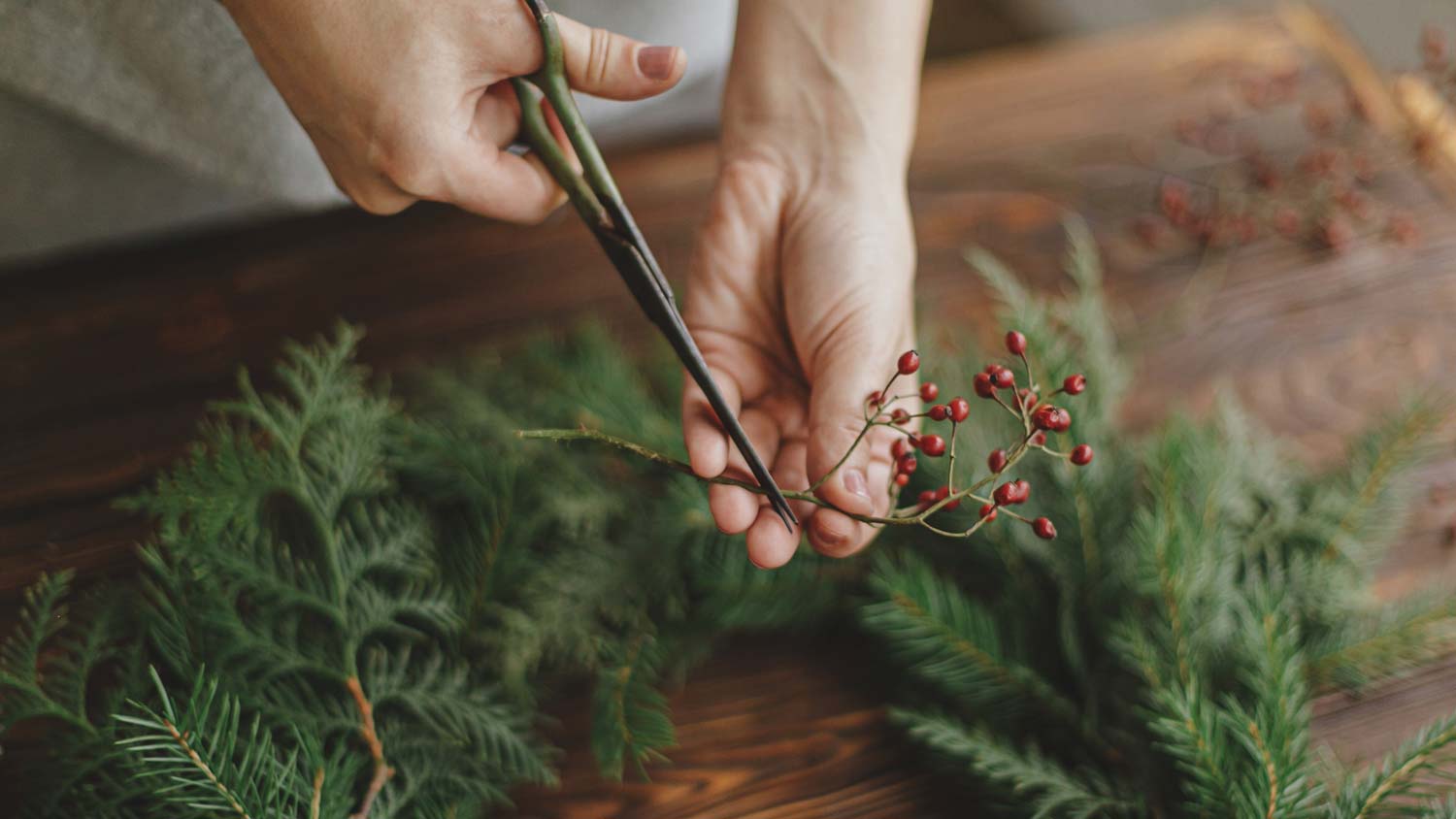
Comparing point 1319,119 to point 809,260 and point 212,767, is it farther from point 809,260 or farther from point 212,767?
point 212,767

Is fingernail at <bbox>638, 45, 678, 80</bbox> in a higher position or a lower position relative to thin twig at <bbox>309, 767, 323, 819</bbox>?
higher

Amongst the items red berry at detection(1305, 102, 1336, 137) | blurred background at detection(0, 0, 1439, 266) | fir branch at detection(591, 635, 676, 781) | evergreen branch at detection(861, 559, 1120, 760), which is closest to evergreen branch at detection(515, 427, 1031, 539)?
evergreen branch at detection(861, 559, 1120, 760)

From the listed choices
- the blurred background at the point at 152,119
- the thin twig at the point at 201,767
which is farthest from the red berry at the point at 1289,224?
the thin twig at the point at 201,767

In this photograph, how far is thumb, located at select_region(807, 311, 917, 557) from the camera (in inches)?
26.9

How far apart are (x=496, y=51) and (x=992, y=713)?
666 millimetres

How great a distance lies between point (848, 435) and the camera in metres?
0.69

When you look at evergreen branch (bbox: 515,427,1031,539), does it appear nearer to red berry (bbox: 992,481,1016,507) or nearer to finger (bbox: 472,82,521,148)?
red berry (bbox: 992,481,1016,507)

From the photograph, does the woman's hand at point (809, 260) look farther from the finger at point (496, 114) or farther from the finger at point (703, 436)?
the finger at point (496, 114)

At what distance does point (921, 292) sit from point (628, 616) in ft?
1.87

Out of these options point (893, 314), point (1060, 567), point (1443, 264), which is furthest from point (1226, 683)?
point (1443, 264)

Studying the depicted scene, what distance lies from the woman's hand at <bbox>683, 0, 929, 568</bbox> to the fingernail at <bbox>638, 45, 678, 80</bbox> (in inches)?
5.7

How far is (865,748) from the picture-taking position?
2.79 feet

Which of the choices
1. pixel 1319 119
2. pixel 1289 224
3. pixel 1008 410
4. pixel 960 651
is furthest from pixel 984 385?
pixel 1319 119

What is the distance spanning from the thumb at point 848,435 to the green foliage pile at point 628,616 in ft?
0.37
